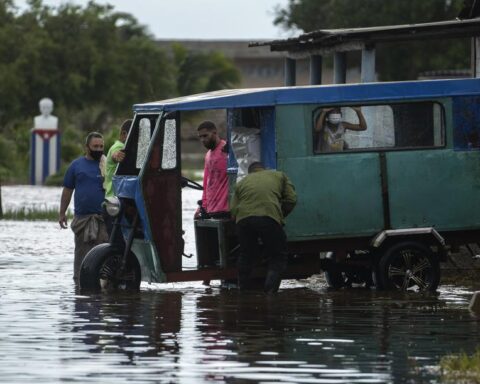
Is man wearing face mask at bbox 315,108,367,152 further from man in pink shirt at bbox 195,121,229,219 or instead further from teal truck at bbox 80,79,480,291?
man in pink shirt at bbox 195,121,229,219

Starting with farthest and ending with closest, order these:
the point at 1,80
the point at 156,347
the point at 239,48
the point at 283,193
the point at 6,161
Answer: the point at 239,48
the point at 1,80
the point at 6,161
the point at 283,193
the point at 156,347

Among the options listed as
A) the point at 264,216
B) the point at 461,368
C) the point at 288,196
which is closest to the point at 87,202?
the point at 264,216

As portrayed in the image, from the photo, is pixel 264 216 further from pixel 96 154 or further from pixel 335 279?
pixel 96 154

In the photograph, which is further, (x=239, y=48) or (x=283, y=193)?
(x=239, y=48)

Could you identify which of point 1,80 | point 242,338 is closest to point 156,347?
point 242,338

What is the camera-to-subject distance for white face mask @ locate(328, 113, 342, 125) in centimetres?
2005

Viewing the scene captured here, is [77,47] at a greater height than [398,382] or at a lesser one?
greater

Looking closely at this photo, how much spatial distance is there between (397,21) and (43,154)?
2664 cm

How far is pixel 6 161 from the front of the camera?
63.0 metres

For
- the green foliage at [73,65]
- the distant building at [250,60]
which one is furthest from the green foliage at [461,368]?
the distant building at [250,60]

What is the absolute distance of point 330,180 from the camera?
19812mm

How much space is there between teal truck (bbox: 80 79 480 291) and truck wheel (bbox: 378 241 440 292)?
1 cm

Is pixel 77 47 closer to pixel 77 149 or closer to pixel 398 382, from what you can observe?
pixel 77 149

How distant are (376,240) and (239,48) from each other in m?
103
